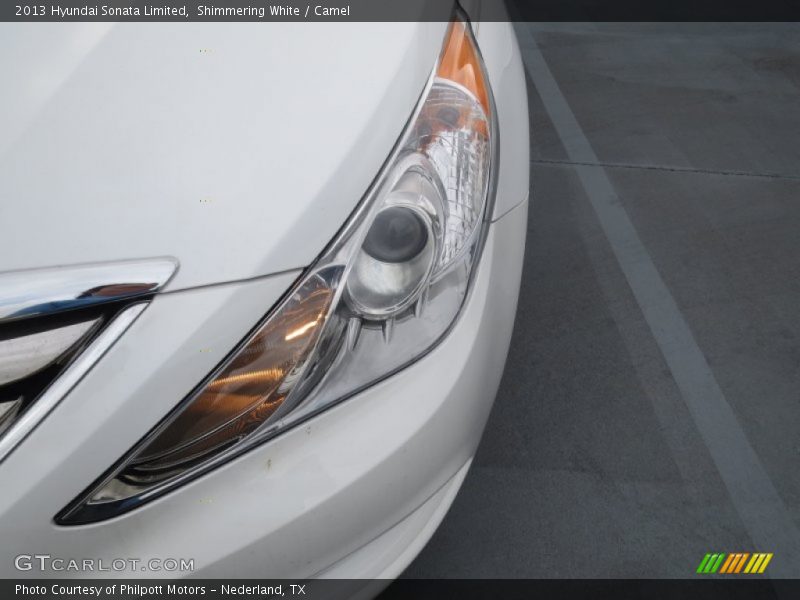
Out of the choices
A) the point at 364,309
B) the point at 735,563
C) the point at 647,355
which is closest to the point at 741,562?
the point at 735,563

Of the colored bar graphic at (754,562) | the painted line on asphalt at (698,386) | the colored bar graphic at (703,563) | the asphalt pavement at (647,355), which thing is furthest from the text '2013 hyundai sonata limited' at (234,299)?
the painted line on asphalt at (698,386)

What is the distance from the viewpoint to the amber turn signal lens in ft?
4.86

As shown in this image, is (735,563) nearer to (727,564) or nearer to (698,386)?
(727,564)

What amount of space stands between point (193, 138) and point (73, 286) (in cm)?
27

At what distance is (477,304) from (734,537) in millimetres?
1155

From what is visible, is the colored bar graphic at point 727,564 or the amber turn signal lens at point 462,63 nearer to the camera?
the amber turn signal lens at point 462,63

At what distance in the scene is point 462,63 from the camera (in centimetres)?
153

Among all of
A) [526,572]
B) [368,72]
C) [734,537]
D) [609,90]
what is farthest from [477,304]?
[609,90]

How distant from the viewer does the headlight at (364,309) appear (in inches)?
45.1

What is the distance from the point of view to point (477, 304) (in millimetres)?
1386

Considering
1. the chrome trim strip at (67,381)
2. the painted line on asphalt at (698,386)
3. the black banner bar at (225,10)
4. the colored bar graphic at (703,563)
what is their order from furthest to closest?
the painted line on asphalt at (698,386), the colored bar graphic at (703,563), the black banner bar at (225,10), the chrome trim strip at (67,381)

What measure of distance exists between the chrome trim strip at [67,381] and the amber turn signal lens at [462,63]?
68 cm

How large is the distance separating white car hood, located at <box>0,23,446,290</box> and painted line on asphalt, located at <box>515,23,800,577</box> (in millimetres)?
1478

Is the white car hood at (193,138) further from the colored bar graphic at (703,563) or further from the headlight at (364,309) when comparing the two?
the colored bar graphic at (703,563)
